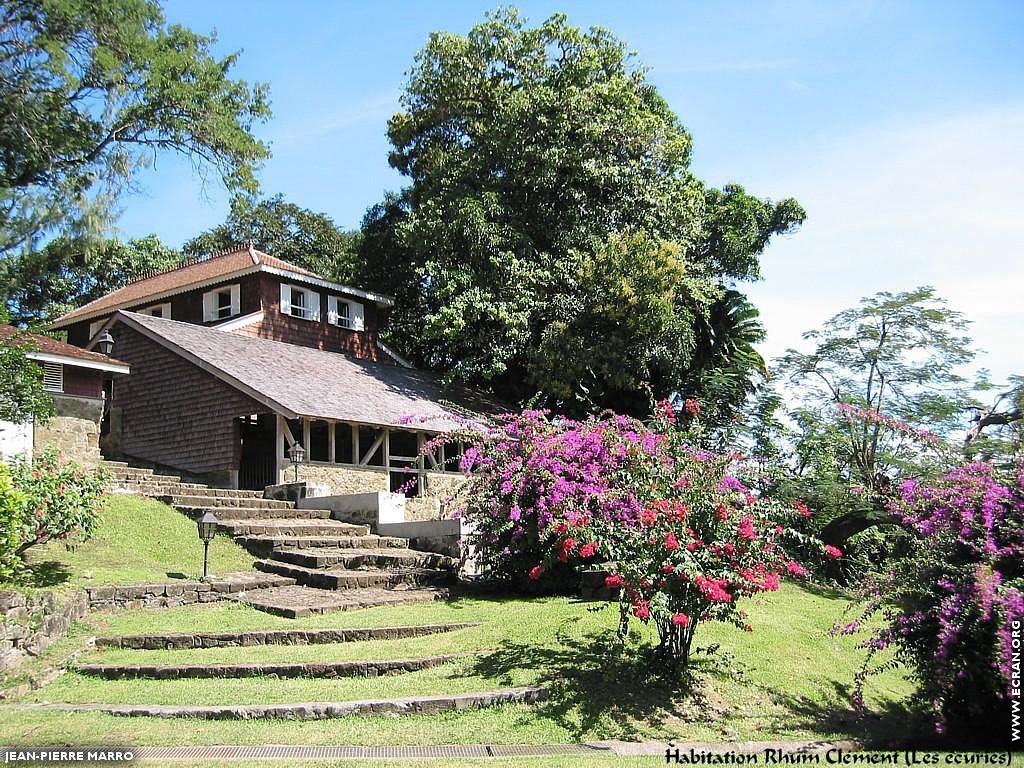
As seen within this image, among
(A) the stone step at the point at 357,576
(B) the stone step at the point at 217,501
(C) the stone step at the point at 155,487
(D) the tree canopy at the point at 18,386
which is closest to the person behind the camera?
(D) the tree canopy at the point at 18,386

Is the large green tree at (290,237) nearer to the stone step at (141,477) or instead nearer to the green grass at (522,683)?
the stone step at (141,477)

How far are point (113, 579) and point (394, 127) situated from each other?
2274 centimetres

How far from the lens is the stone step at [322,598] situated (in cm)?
1081

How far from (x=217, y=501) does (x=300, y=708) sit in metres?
10.4

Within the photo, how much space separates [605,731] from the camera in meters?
7.42

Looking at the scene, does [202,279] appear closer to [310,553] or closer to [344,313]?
[344,313]

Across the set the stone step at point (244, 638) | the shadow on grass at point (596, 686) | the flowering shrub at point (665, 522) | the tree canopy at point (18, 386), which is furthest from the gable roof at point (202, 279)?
the shadow on grass at point (596, 686)

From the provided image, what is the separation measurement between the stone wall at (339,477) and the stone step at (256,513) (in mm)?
1029

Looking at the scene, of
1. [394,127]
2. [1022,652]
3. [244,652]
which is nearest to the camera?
[1022,652]

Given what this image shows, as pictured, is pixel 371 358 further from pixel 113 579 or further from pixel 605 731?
pixel 605 731

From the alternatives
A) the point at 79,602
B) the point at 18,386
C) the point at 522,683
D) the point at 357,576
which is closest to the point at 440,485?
the point at 357,576

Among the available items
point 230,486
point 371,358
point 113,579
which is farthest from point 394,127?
point 113,579

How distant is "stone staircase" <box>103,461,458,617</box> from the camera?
11834 mm

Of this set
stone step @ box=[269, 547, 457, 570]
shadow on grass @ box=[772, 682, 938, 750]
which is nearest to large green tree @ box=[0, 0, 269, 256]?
stone step @ box=[269, 547, 457, 570]
